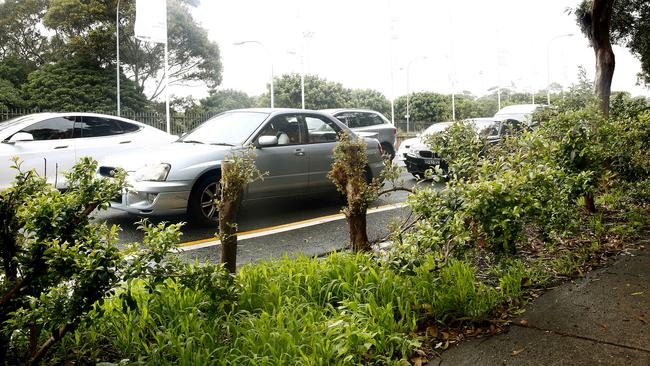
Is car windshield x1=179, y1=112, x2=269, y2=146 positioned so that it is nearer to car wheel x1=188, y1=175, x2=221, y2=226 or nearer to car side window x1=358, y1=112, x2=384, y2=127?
car wheel x1=188, y1=175, x2=221, y2=226

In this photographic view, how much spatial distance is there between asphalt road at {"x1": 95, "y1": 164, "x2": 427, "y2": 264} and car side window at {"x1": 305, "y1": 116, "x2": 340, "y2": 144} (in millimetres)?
1066

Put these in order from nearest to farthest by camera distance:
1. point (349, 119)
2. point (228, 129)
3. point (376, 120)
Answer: point (228, 129) → point (349, 119) → point (376, 120)

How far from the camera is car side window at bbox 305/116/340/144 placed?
26.2ft

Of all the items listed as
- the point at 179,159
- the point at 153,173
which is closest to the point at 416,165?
the point at 179,159

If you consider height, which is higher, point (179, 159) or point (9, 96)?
point (9, 96)

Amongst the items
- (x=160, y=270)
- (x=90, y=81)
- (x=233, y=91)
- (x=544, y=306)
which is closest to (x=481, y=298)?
(x=544, y=306)

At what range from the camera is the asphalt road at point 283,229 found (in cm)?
563

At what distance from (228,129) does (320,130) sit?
1409mm

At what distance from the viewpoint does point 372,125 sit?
49.4ft

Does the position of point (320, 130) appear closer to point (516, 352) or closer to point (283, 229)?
point (283, 229)

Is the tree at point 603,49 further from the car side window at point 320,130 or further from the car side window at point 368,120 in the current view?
the car side window at point 368,120

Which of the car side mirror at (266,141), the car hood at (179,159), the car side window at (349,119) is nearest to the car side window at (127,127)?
the car hood at (179,159)

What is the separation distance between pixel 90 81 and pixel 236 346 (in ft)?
94.8

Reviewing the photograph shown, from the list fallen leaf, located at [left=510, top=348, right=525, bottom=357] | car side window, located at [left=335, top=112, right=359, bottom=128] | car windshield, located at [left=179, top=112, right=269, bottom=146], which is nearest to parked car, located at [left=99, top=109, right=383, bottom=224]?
car windshield, located at [left=179, top=112, right=269, bottom=146]
